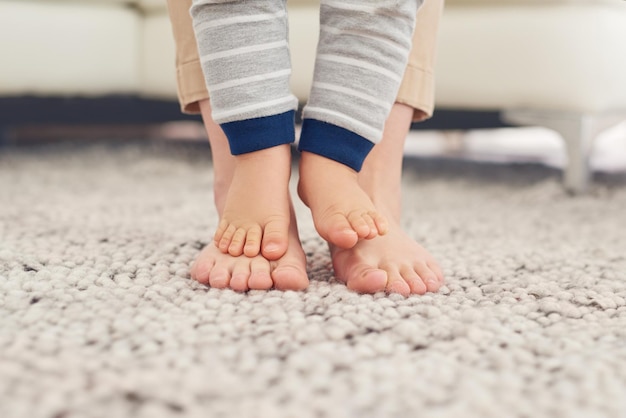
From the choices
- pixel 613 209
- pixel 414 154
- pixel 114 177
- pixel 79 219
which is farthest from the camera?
pixel 414 154

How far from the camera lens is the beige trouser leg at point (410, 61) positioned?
74 centimetres

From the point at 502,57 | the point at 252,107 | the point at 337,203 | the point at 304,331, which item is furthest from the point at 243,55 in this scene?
the point at 502,57

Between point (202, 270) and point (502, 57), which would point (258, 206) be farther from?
point (502, 57)

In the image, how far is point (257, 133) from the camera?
657mm

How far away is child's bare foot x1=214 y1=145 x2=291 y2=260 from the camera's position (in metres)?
0.64

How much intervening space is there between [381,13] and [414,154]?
141cm

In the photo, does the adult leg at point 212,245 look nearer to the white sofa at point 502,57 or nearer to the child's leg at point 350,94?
the child's leg at point 350,94

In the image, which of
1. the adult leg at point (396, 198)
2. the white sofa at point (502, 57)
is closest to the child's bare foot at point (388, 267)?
the adult leg at point (396, 198)

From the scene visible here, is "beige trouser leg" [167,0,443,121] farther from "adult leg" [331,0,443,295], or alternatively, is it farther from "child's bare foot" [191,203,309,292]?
"child's bare foot" [191,203,309,292]

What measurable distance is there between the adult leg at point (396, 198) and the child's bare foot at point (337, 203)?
0.10ft

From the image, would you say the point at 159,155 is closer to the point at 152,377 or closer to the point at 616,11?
the point at 616,11

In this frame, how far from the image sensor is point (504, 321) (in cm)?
56

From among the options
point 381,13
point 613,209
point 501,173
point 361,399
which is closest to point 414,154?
point 501,173

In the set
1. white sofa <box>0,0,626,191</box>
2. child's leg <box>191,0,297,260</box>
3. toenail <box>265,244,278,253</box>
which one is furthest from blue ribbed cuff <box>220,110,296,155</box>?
white sofa <box>0,0,626,191</box>
